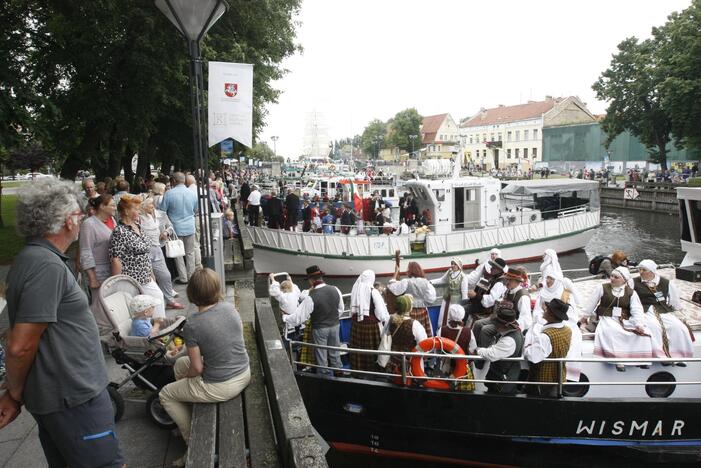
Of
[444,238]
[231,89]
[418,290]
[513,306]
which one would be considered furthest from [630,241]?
[231,89]

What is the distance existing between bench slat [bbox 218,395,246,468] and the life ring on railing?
331cm

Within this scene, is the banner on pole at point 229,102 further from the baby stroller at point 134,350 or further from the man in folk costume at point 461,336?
the man in folk costume at point 461,336

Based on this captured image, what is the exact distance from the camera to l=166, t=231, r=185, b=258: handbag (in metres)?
7.67

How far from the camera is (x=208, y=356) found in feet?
12.3

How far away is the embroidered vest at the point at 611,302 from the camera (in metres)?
6.93

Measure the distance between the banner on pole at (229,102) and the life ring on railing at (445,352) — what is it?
Result: 11.5 ft

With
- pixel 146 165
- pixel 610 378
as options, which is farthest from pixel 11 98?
pixel 146 165

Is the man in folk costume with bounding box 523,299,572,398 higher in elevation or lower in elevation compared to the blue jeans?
higher

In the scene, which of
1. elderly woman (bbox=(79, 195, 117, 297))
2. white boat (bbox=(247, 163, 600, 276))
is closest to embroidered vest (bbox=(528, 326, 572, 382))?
elderly woman (bbox=(79, 195, 117, 297))

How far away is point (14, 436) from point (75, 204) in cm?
279

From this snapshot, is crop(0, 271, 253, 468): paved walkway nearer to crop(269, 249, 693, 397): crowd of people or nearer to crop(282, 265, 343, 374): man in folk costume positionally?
crop(282, 265, 343, 374): man in folk costume

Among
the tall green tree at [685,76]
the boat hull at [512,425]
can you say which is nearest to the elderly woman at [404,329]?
the boat hull at [512,425]

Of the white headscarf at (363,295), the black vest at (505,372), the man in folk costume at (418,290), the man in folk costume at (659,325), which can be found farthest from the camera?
the man in folk costume at (418,290)

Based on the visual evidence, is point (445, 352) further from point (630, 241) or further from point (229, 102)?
point (630, 241)
